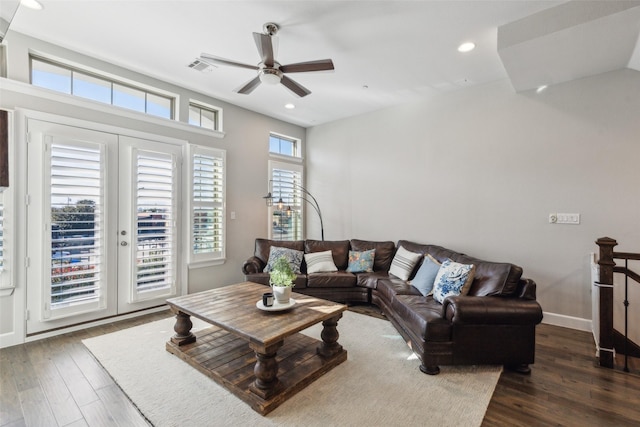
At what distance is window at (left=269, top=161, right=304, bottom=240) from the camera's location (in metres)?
5.55

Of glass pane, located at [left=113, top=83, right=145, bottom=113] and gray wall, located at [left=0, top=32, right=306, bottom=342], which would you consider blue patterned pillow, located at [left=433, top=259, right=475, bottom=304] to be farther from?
glass pane, located at [left=113, top=83, right=145, bottom=113]

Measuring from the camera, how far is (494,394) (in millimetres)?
2193

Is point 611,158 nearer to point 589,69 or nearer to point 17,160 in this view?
point 589,69

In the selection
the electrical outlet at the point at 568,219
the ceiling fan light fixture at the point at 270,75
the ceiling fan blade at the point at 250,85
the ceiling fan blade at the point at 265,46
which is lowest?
the electrical outlet at the point at 568,219

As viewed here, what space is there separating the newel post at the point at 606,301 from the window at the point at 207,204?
4618mm

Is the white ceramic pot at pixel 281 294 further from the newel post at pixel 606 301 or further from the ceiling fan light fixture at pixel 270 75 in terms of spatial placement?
the newel post at pixel 606 301

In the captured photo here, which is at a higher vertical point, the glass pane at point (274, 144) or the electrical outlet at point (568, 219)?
the glass pane at point (274, 144)

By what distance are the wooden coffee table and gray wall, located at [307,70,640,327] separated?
2.65 meters

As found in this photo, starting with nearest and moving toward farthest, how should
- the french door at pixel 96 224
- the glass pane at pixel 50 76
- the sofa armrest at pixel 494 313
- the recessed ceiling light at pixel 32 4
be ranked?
1. the sofa armrest at pixel 494 313
2. the recessed ceiling light at pixel 32 4
3. the french door at pixel 96 224
4. the glass pane at pixel 50 76

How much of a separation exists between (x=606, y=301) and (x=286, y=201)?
15.4 feet

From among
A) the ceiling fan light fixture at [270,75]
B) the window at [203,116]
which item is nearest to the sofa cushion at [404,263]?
the ceiling fan light fixture at [270,75]

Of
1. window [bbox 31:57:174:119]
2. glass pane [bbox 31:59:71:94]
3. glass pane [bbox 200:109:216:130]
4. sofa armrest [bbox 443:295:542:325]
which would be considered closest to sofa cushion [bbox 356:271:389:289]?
sofa armrest [bbox 443:295:542:325]

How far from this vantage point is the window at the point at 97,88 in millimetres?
3238

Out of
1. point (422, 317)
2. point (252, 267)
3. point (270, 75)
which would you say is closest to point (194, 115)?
point (270, 75)
